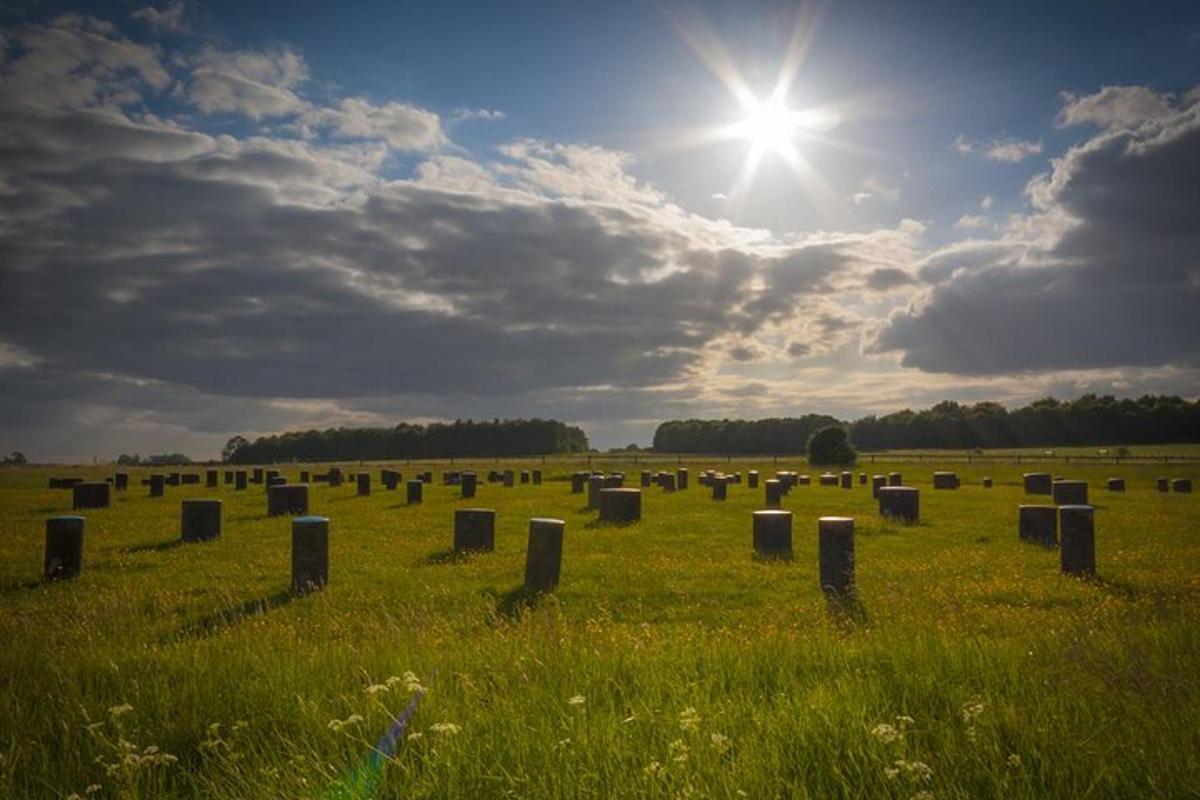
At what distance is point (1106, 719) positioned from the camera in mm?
5156

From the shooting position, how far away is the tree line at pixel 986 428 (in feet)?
416

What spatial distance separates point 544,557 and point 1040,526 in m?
13.0

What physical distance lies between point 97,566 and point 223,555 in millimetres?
2395

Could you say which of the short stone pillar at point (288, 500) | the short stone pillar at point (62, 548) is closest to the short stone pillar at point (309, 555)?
the short stone pillar at point (62, 548)

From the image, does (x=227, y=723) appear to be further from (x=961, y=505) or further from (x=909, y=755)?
(x=961, y=505)

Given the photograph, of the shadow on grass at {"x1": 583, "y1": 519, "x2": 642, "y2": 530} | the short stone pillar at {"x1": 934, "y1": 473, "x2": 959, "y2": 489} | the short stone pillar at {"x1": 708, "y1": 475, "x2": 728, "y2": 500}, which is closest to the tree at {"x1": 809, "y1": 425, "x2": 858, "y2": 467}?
the short stone pillar at {"x1": 934, "y1": 473, "x2": 959, "y2": 489}

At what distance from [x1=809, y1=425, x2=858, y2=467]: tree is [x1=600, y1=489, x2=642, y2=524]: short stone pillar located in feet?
192

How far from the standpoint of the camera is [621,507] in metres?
25.4

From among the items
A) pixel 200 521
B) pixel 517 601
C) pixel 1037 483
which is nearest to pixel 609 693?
pixel 517 601

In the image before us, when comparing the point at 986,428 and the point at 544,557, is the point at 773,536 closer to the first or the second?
the point at 544,557

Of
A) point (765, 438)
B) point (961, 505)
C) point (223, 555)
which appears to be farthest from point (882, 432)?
point (223, 555)

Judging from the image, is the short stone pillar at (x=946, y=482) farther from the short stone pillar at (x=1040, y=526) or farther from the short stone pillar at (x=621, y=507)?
the short stone pillar at (x=1040, y=526)

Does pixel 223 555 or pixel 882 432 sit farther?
pixel 882 432

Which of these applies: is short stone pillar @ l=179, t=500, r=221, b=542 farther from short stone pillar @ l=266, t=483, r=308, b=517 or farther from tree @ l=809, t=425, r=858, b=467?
tree @ l=809, t=425, r=858, b=467
